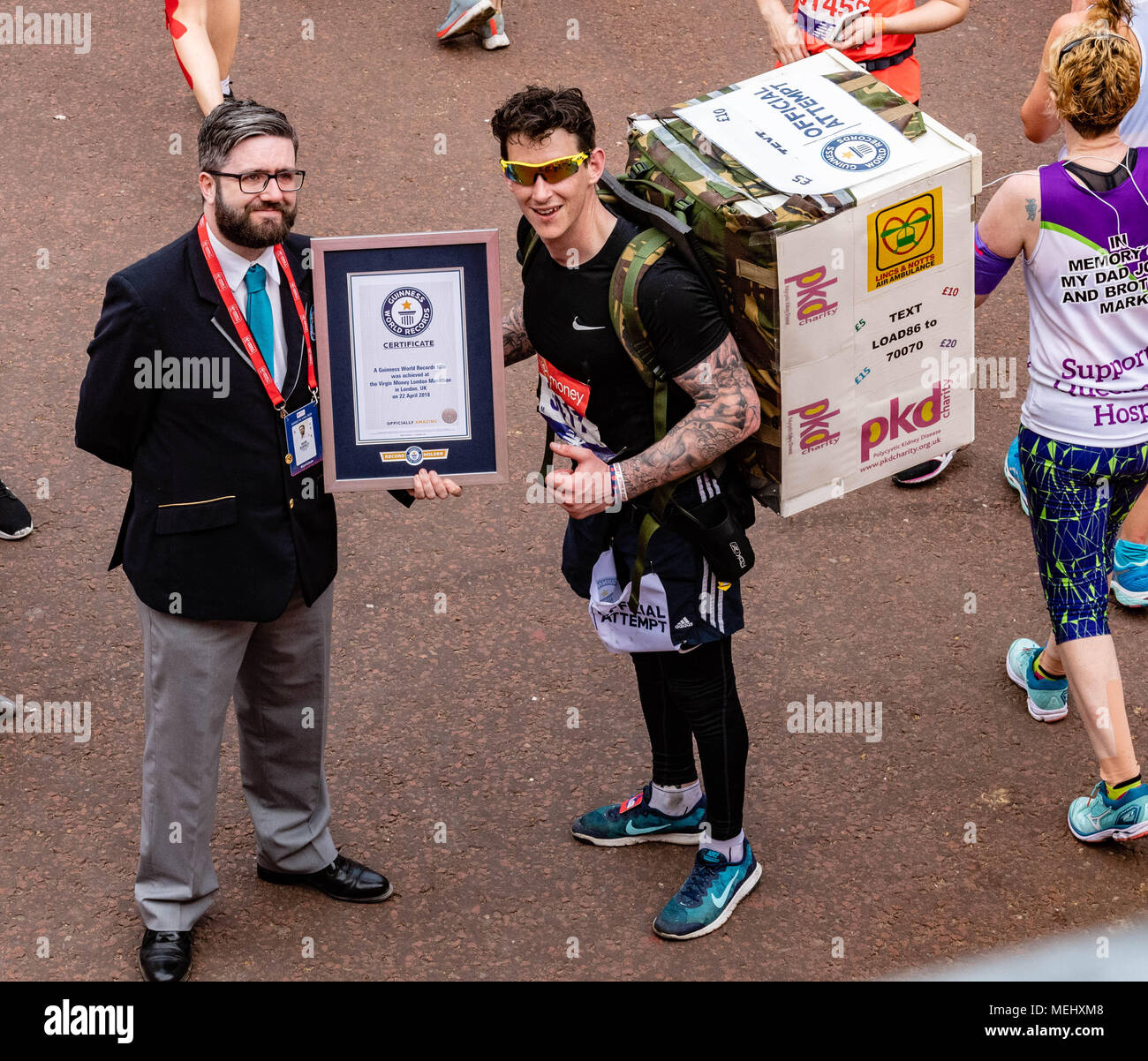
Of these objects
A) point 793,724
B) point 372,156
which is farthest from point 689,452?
point 372,156

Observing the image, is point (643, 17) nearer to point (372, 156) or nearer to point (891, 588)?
point (372, 156)

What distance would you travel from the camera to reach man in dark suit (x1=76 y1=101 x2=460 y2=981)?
3689 mm

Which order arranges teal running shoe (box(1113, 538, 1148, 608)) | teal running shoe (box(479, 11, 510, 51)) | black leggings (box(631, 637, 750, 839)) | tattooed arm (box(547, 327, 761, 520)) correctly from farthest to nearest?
teal running shoe (box(479, 11, 510, 51)), teal running shoe (box(1113, 538, 1148, 608)), black leggings (box(631, 637, 750, 839)), tattooed arm (box(547, 327, 761, 520))

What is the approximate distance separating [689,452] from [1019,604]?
2405 mm

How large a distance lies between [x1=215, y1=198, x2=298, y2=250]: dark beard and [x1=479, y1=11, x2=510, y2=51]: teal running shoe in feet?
19.3

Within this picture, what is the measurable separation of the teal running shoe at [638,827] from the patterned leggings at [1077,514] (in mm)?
1259

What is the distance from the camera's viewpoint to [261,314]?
3.80 metres

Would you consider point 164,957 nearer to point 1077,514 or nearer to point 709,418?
point 709,418

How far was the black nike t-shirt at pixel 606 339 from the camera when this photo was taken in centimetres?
366

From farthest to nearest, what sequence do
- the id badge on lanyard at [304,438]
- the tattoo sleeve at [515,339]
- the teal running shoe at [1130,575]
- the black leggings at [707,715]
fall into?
the teal running shoe at [1130,575] < the black leggings at [707,715] < the tattoo sleeve at [515,339] < the id badge on lanyard at [304,438]

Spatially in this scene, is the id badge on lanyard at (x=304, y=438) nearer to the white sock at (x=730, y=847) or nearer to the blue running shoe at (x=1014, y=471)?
the white sock at (x=730, y=847)

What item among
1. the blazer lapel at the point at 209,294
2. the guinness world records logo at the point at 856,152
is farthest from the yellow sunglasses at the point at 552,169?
the blazer lapel at the point at 209,294

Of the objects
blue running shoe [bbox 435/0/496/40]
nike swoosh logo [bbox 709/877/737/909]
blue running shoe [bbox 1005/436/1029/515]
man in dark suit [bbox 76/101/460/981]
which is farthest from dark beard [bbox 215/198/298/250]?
blue running shoe [bbox 435/0/496/40]

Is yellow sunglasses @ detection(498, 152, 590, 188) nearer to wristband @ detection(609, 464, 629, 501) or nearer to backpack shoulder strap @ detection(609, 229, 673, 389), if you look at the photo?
backpack shoulder strap @ detection(609, 229, 673, 389)
